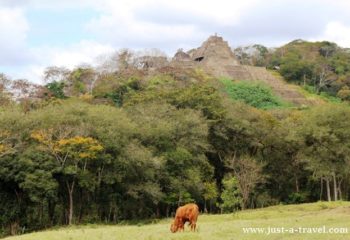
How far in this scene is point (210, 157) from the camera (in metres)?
57.2

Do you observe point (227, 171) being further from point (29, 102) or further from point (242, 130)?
point (29, 102)

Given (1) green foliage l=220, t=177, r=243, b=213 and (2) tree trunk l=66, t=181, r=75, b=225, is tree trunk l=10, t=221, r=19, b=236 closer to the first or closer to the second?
(2) tree trunk l=66, t=181, r=75, b=225

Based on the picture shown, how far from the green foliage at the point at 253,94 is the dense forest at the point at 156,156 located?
72.6 ft

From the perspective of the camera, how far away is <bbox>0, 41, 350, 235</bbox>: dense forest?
40.6 m

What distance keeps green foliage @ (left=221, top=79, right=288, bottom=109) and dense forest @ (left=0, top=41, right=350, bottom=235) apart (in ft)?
72.6

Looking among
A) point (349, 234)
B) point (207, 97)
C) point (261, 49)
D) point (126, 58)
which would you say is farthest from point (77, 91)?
point (261, 49)

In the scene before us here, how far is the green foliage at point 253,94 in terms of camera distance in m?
92.3

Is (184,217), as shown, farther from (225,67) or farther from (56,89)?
(225,67)

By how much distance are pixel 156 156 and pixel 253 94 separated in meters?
51.6

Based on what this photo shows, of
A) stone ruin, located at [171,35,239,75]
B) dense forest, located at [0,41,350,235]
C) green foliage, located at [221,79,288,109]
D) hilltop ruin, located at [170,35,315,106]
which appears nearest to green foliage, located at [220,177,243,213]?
dense forest, located at [0,41,350,235]

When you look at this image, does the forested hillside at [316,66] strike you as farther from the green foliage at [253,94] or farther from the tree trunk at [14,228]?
the tree trunk at [14,228]

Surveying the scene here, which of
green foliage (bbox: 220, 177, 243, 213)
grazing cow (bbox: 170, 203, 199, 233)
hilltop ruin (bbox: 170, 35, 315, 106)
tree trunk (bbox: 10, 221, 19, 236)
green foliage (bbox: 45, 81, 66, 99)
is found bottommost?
tree trunk (bbox: 10, 221, 19, 236)

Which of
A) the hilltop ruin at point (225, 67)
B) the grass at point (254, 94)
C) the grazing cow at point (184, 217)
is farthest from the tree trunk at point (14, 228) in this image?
the hilltop ruin at point (225, 67)

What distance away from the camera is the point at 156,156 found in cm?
4647
